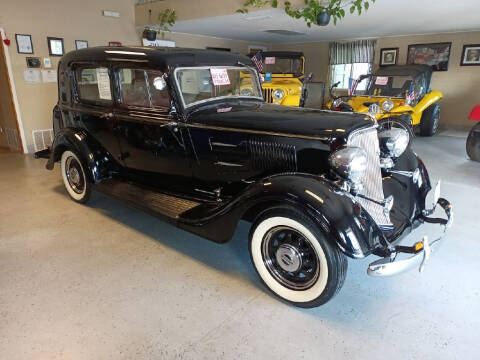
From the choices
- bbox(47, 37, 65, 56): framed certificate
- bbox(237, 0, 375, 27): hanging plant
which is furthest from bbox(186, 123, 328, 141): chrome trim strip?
bbox(47, 37, 65, 56): framed certificate

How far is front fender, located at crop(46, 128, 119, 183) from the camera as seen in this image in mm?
3297

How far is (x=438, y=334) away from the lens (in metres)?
1.88

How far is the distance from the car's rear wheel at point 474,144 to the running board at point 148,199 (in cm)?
471

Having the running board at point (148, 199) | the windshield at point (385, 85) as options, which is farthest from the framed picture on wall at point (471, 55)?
the running board at point (148, 199)

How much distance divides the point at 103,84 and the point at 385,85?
5.92 metres

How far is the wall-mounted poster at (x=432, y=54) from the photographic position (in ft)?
27.0

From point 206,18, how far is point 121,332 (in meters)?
6.08

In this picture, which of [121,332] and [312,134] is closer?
[121,332]

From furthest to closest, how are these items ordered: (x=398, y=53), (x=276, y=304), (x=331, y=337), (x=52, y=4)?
(x=398, y=53) < (x=52, y=4) < (x=276, y=304) < (x=331, y=337)

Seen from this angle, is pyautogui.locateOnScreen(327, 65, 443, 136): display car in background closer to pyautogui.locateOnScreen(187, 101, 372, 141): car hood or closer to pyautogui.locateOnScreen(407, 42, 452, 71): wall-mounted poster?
pyautogui.locateOnScreen(407, 42, 452, 71): wall-mounted poster

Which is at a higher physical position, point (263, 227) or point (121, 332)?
point (263, 227)

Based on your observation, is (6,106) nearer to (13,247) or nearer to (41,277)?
(13,247)

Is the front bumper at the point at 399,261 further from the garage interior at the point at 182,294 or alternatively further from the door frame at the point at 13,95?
the door frame at the point at 13,95

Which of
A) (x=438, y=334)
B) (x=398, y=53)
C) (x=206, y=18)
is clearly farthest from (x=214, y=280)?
(x=398, y=53)
